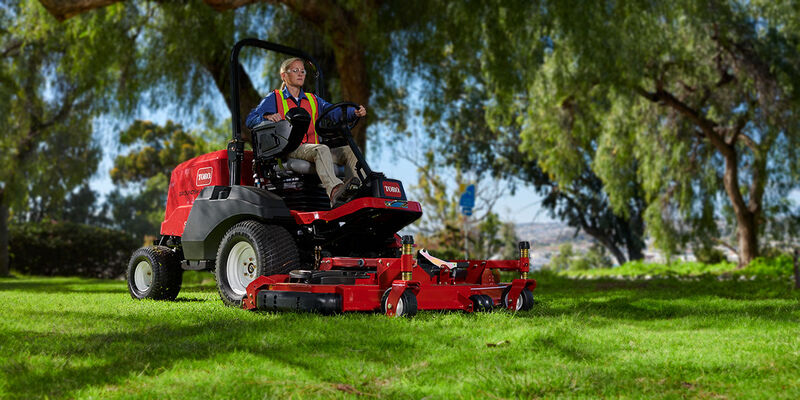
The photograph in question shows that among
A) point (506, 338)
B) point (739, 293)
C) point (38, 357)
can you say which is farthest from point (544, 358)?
point (739, 293)

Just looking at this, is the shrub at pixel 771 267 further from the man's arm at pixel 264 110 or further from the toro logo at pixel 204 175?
the toro logo at pixel 204 175

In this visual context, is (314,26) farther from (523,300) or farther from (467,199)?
(523,300)

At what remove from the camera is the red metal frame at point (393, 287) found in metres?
4.71

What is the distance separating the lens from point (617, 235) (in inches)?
1185

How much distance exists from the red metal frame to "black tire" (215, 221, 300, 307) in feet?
0.59

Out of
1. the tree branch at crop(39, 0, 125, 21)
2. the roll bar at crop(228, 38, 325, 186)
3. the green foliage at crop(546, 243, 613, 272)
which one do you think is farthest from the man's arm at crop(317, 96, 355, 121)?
the green foliage at crop(546, 243, 613, 272)

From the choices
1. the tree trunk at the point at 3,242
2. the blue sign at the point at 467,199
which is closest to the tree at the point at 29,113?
the tree trunk at the point at 3,242

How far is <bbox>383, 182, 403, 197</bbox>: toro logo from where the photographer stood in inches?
210

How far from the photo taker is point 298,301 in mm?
4812

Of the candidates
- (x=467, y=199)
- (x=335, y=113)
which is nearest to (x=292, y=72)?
(x=335, y=113)

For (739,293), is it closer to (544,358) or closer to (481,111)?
(544,358)

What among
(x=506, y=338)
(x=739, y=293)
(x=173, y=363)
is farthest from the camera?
(x=739, y=293)

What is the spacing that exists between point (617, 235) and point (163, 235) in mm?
25827

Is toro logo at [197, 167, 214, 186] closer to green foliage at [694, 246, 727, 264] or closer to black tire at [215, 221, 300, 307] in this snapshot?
black tire at [215, 221, 300, 307]
